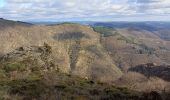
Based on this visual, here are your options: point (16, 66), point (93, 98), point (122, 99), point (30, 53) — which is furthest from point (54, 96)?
point (30, 53)

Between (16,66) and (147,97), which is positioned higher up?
(147,97)

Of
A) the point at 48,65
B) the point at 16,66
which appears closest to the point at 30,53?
the point at 48,65

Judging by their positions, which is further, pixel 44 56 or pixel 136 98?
pixel 44 56

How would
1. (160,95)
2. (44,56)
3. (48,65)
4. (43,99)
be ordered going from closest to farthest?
(43,99) → (160,95) → (48,65) → (44,56)

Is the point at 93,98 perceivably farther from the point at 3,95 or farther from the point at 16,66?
the point at 16,66

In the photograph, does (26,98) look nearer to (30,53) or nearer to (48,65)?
(48,65)

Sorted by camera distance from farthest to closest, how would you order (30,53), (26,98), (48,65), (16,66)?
(30,53), (48,65), (16,66), (26,98)

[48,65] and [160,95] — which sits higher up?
[160,95]

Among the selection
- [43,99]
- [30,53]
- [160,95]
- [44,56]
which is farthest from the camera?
[30,53]

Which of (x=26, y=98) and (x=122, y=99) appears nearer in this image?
(x=26, y=98)
